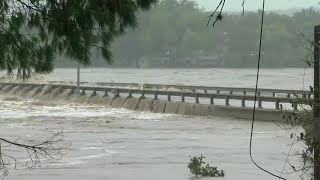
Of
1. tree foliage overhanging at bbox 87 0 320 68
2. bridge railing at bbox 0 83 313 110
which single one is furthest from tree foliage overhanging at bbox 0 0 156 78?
tree foliage overhanging at bbox 87 0 320 68

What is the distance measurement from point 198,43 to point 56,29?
288 ft

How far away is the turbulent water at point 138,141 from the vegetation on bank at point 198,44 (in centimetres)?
4379

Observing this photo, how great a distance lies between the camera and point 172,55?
10038 cm

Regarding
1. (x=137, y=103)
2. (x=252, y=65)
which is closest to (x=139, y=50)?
(x=252, y=65)

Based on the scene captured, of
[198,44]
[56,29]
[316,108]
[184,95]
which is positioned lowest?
[184,95]

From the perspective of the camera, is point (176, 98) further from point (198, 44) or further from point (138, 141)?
point (198, 44)

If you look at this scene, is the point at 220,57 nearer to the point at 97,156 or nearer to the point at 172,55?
the point at 172,55

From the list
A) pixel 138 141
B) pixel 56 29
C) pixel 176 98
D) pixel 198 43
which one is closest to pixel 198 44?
pixel 198 43

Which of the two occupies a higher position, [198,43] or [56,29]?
[198,43]

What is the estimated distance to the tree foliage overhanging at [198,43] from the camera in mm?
79812

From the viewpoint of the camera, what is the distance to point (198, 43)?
92.4 metres

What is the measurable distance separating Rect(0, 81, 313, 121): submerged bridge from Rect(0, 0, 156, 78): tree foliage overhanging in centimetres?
1711

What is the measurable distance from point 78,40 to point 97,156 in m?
11.8

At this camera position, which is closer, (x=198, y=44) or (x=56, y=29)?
(x=56, y=29)
